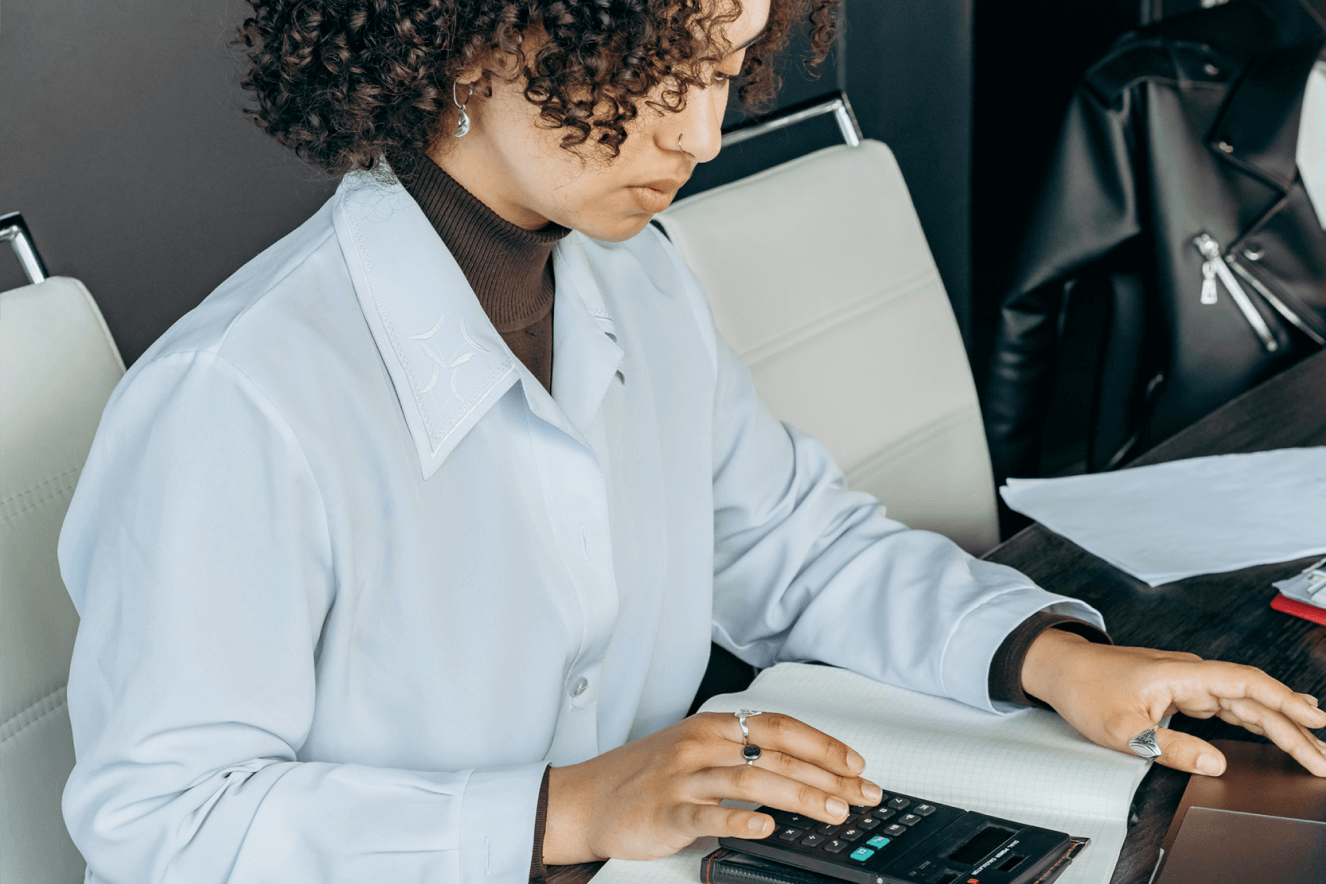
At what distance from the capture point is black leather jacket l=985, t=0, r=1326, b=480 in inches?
71.6

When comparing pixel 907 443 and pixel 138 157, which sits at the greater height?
pixel 138 157

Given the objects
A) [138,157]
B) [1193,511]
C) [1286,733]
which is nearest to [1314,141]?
[1193,511]

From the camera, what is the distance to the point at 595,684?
0.96m

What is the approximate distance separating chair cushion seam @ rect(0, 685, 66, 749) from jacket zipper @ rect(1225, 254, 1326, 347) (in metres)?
1.61

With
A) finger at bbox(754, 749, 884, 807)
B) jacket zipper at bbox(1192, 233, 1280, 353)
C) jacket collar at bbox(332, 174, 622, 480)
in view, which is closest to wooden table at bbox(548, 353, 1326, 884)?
finger at bbox(754, 749, 884, 807)

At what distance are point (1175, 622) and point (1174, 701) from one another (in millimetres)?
170

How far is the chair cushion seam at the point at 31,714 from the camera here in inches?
33.8

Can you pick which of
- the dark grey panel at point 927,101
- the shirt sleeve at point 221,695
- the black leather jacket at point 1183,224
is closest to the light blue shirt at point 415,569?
the shirt sleeve at point 221,695

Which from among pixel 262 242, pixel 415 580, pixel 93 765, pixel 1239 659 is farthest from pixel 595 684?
pixel 262 242

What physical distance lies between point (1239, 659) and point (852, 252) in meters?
0.75

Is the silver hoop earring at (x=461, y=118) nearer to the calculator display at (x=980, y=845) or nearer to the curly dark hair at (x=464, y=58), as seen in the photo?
the curly dark hair at (x=464, y=58)

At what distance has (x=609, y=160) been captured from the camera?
32.7 inches

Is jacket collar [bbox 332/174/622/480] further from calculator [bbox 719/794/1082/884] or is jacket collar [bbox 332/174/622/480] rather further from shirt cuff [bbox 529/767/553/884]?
calculator [bbox 719/794/1082/884]

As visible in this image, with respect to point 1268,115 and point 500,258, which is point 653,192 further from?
point 1268,115
